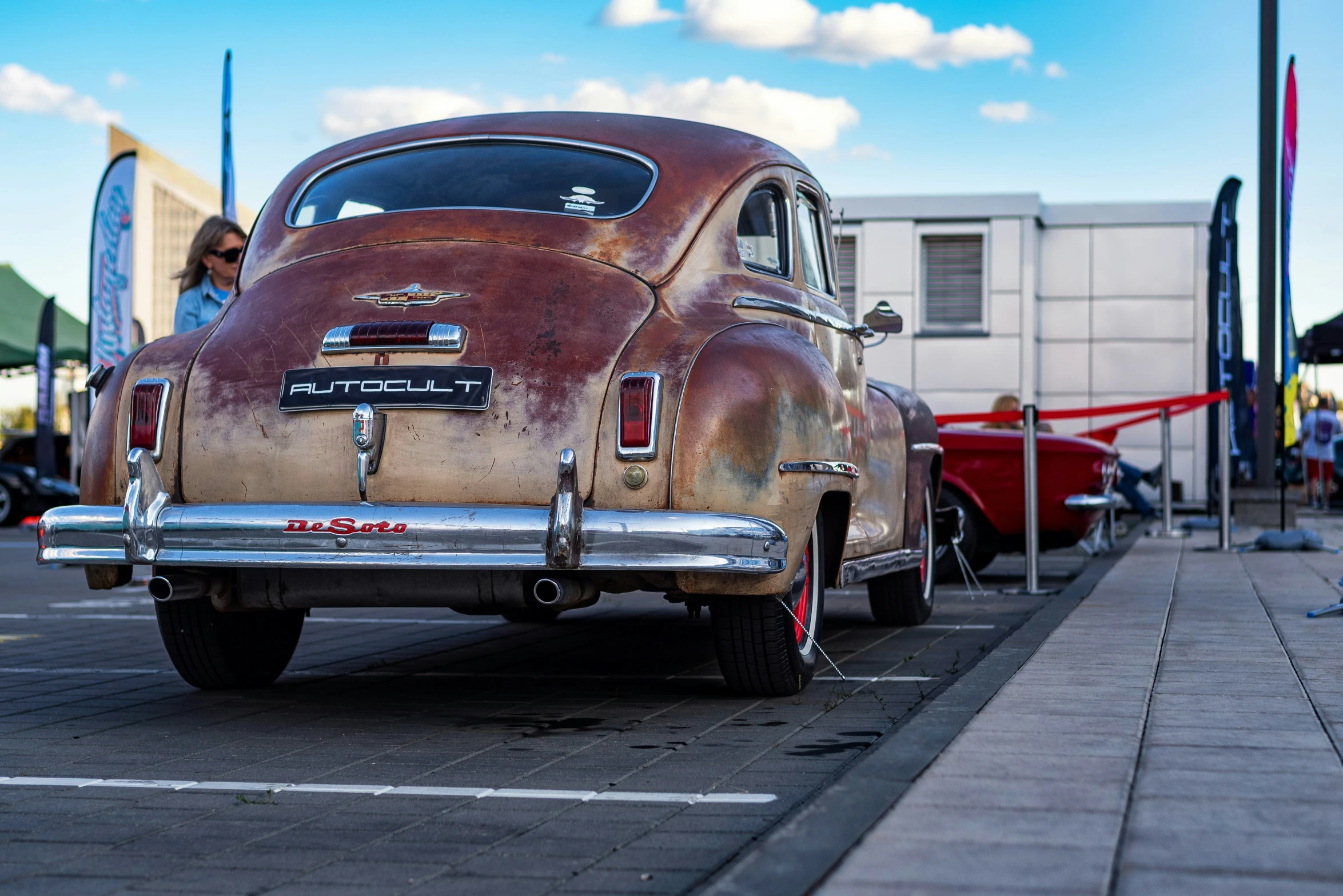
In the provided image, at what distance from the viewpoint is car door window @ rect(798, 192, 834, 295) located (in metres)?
6.29

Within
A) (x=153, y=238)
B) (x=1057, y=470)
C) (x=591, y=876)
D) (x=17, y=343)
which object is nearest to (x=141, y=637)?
(x=591, y=876)

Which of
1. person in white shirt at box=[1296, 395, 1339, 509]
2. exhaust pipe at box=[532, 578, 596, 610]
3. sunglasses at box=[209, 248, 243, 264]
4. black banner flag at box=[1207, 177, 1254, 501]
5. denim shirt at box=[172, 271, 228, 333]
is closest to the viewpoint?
exhaust pipe at box=[532, 578, 596, 610]

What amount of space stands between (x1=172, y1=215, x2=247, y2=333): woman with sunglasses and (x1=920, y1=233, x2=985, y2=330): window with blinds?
15343 millimetres

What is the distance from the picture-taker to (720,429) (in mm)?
4664

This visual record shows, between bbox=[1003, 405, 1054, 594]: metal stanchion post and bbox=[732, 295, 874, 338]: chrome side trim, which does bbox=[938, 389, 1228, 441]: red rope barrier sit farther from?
bbox=[732, 295, 874, 338]: chrome side trim

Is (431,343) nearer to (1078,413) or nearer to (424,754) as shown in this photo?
(424,754)

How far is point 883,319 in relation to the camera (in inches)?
275

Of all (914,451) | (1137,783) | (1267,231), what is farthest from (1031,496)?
(1267,231)

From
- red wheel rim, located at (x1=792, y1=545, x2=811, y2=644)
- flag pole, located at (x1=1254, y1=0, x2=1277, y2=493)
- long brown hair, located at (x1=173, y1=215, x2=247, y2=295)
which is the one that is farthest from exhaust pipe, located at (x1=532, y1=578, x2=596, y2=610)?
flag pole, located at (x1=1254, y1=0, x2=1277, y2=493)

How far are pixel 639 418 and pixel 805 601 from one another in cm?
131

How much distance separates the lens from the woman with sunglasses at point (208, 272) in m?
7.40

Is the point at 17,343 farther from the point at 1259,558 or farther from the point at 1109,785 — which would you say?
the point at 1109,785

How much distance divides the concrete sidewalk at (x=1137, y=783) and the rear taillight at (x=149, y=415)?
2.68 m

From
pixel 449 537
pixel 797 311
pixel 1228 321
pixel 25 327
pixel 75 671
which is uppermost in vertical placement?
pixel 25 327
